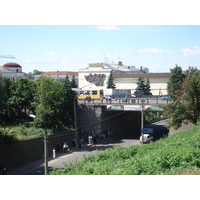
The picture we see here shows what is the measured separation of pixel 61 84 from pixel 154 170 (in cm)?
2170

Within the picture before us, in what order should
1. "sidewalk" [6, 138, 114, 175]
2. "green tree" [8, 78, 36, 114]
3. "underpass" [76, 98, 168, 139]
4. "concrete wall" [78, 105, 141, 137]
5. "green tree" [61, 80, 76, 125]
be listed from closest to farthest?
"sidewalk" [6, 138, 114, 175], "green tree" [8, 78, 36, 114], "green tree" [61, 80, 76, 125], "underpass" [76, 98, 168, 139], "concrete wall" [78, 105, 141, 137]

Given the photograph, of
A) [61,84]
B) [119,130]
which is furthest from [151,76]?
[61,84]

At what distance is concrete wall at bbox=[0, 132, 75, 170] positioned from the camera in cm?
2005

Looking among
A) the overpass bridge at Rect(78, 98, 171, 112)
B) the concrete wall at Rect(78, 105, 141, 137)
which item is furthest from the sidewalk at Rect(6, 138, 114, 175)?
the overpass bridge at Rect(78, 98, 171, 112)

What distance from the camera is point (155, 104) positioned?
30.4 meters

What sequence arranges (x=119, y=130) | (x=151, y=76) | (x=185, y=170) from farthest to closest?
(x=151, y=76) < (x=119, y=130) < (x=185, y=170)

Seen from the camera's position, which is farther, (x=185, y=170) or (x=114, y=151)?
(x=114, y=151)

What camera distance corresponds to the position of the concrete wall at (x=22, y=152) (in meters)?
20.0

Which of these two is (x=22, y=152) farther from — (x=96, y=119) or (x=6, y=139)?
(x=96, y=119)

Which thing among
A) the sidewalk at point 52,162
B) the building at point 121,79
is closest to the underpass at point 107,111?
the sidewalk at point 52,162

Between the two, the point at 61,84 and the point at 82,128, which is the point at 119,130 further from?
the point at 61,84

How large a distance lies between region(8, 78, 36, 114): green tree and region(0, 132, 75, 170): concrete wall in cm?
625

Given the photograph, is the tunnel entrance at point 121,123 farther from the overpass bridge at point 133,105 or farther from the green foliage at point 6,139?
the green foliage at point 6,139

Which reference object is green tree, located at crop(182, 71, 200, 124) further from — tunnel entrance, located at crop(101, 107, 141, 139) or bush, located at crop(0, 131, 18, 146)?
bush, located at crop(0, 131, 18, 146)
